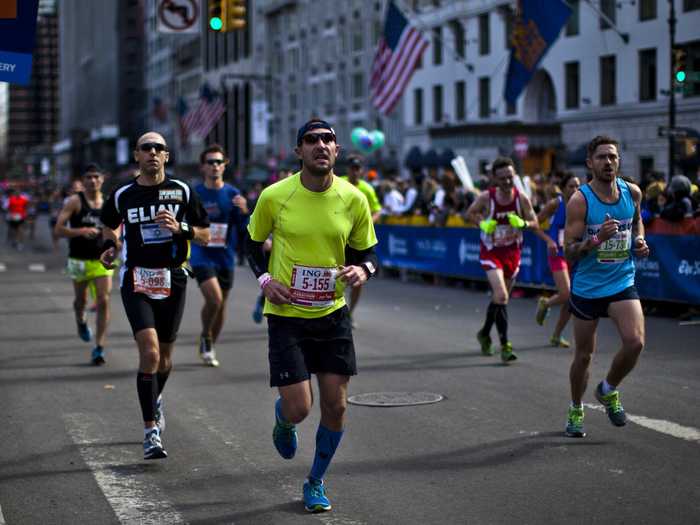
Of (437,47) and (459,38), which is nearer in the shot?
(459,38)

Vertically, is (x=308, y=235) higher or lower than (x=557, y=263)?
higher

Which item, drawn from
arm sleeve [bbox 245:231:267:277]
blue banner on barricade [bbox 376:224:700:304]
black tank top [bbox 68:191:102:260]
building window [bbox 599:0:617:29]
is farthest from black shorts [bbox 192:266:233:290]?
building window [bbox 599:0:617:29]

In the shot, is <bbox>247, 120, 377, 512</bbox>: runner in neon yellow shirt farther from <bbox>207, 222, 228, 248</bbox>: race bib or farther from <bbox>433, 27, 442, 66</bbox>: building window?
<bbox>433, 27, 442, 66</bbox>: building window

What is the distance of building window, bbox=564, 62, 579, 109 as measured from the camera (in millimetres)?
47344

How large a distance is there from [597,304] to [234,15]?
13.5m


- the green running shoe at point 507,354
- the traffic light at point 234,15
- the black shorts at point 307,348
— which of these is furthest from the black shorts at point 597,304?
the traffic light at point 234,15

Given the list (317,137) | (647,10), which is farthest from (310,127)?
(647,10)

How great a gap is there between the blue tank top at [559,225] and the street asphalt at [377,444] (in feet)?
3.46

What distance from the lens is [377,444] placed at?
8.38 metres

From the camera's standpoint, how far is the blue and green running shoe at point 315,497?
659 cm

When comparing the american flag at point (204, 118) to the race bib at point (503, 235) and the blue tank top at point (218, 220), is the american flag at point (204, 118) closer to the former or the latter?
the blue tank top at point (218, 220)

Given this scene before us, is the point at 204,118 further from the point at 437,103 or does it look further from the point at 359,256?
the point at 359,256

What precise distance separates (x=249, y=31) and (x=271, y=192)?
273 ft

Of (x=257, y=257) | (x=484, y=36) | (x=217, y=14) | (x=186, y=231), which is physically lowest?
(x=257, y=257)
